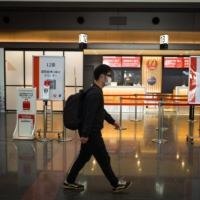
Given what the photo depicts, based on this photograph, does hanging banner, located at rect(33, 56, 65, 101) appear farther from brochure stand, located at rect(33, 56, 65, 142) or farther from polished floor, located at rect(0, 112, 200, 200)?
polished floor, located at rect(0, 112, 200, 200)

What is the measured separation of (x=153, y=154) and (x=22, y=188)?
9.46 feet

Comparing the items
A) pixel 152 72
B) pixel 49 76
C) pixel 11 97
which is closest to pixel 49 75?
pixel 49 76

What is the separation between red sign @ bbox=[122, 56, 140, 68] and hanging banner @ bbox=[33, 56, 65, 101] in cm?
980

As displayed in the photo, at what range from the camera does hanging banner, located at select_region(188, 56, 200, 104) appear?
22.5 ft

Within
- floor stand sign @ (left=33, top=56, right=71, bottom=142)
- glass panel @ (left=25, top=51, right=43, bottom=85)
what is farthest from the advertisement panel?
floor stand sign @ (left=33, top=56, right=71, bottom=142)

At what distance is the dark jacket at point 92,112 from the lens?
3.42 meters

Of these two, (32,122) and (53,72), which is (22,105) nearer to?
(32,122)

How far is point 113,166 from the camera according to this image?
16.6ft

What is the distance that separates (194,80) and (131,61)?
970cm

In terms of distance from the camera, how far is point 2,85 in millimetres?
12430

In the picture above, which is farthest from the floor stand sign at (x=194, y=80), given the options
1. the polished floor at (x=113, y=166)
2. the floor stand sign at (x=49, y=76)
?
the floor stand sign at (x=49, y=76)

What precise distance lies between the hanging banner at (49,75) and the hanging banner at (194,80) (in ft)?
A: 10.2

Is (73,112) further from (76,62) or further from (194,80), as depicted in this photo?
(76,62)

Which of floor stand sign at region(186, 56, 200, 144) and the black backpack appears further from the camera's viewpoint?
floor stand sign at region(186, 56, 200, 144)
